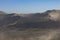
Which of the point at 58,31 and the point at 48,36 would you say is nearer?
the point at 48,36

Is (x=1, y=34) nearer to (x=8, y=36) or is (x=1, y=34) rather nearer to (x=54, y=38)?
(x=8, y=36)

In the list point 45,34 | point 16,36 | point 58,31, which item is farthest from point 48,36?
point 16,36

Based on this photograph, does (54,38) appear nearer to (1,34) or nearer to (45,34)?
(45,34)

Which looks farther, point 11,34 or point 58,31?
point 58,31

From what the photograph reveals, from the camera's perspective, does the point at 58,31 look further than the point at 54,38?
Yes

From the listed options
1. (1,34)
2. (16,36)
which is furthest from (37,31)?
(1,34)

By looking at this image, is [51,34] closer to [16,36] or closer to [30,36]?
[30,36]

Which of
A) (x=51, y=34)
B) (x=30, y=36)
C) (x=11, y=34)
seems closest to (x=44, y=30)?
(x=51, y=34)
